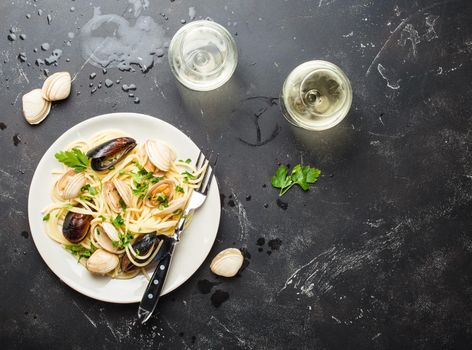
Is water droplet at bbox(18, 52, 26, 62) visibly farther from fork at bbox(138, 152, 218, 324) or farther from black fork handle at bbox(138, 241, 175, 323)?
black fork handle at bbox(138, 241, 175, 323)

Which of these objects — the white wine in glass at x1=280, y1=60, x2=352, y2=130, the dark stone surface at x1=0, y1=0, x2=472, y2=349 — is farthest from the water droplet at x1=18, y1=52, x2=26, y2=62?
the white wine in glass at x1=280, y1=60, x2=352, y2=130

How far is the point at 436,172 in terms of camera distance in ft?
8.94

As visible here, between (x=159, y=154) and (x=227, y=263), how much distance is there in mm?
653

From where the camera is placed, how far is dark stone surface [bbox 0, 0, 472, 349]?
2.65 m

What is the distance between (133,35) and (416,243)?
186cm

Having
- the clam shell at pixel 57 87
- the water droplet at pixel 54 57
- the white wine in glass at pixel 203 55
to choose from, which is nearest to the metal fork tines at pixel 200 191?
the white wine in glass at pixel 203 55

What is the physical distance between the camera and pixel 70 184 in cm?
245

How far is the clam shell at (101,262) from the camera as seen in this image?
240cm

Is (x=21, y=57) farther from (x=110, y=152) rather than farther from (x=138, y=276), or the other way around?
(x=138, y=276)

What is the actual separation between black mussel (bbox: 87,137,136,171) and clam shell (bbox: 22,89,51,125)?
393 millimetres

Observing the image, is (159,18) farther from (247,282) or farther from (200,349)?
(200,349)

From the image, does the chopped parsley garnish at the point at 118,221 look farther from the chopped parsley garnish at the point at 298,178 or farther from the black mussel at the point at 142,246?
the chopped parsley garnish at the point at 298,178

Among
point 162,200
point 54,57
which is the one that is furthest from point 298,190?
point 54,57

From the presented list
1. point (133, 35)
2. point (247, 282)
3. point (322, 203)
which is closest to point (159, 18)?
point (133, 35)
